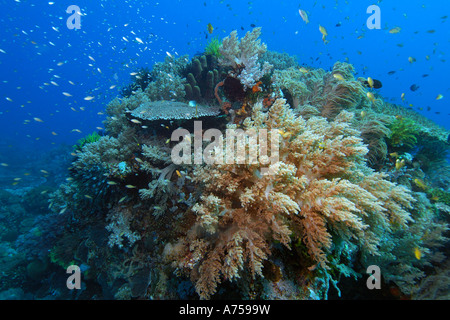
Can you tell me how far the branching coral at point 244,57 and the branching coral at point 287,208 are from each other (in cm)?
203

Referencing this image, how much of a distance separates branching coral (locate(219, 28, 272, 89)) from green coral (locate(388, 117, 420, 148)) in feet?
12.6

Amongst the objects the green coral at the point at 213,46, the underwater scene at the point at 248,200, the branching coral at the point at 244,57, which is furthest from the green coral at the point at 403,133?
the green coral at the point at 213,46

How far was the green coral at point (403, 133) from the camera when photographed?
5.18 metres

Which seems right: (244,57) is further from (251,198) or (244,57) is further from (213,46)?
(251,198)

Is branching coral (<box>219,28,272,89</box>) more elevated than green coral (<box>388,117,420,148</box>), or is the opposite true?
branching coral (<box>219,28,272,89</box>)

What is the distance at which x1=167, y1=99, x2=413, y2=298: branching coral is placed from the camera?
233cm

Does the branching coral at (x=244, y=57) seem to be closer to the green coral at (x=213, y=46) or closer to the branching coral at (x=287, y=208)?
the branching coral at (x=287, y=208)

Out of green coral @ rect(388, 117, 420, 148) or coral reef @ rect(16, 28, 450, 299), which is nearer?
coral reef @ rect(16, 28, 450, 299)

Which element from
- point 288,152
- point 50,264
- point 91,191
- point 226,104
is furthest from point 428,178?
point 50,264

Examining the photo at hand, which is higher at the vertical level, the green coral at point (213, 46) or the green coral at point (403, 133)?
the green coral at point (213, 46)

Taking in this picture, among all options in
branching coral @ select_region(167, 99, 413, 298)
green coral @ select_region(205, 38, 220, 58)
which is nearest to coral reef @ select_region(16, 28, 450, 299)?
branching coral @ select_region(167, 99, 413, 298)

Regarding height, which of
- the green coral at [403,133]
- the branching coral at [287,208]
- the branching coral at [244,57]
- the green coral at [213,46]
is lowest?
the branching coral at [287,208]

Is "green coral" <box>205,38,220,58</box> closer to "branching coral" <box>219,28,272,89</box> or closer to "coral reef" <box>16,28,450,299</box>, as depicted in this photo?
"coral reef" <box>16,28,450,299</box>
